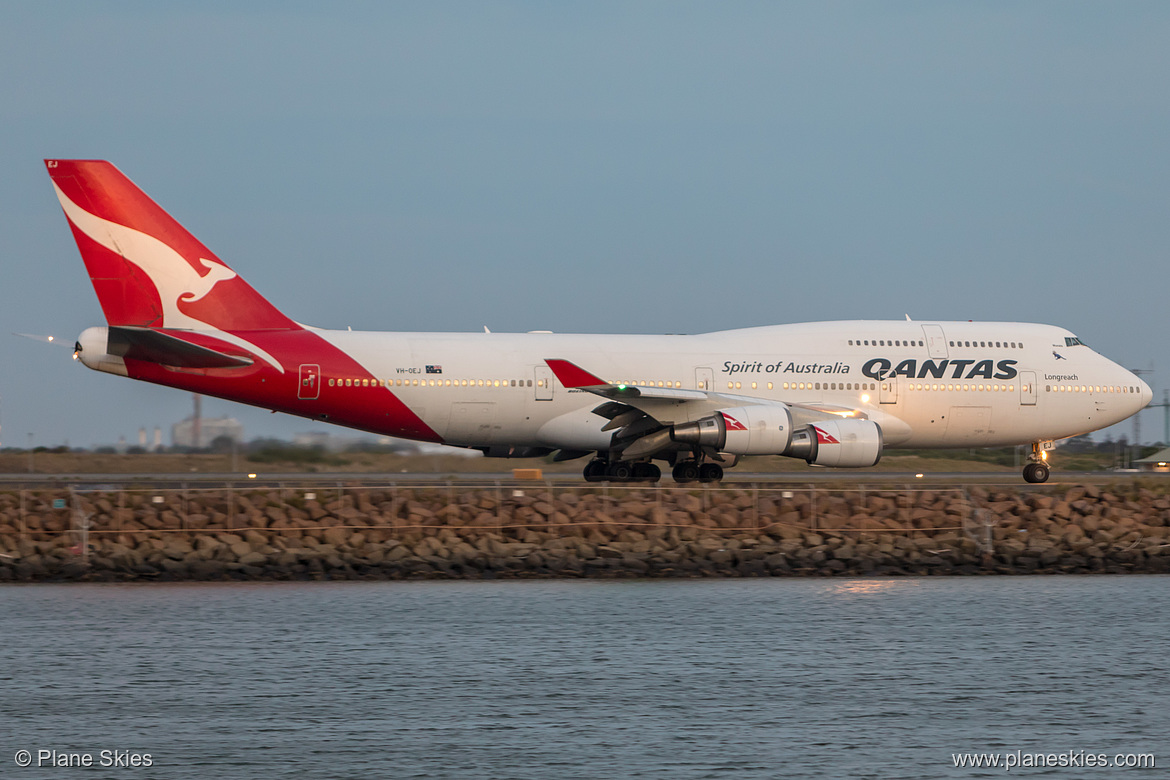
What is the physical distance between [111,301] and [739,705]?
2102 centimetres

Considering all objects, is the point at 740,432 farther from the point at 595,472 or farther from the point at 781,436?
the point at 595,472

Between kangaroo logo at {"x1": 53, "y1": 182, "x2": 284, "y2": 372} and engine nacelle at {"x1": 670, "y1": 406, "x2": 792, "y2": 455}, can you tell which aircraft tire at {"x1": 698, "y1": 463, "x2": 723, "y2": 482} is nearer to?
engine nacelle at {"x1": 670, "y1": 406, "x2": 792, "y2": 455}

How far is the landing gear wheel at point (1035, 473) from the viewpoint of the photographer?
3475 cm

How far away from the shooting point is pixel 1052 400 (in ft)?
114

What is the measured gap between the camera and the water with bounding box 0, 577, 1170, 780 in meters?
13.1

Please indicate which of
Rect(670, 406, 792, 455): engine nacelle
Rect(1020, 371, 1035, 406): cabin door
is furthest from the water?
Rect(1020, 371, 1035, 406): cabin door

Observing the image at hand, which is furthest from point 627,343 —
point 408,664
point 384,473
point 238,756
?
point 238,756

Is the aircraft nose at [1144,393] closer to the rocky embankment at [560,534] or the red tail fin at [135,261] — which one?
the rocky embankment at [560,534]

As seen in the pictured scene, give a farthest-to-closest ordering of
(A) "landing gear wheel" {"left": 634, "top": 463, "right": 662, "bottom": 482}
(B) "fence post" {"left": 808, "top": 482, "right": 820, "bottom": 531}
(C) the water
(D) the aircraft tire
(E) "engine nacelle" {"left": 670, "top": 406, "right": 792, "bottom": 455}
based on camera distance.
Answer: (A) "landing gear wheel" {"left": 634, "top": 463, "right": 662, "bottom": 482}, (D) the aircraft tire, (E) "engine nacelle" {"left": 670, "top": 406, "right": 792, "bottom": 455}, (B) "fence post" {"left": 808, "top": 482, "right": 820, "bottom": 531}, (C) the water

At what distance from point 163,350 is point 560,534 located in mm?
9942

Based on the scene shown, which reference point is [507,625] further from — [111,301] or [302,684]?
[111,301]

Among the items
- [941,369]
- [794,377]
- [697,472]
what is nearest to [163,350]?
[697,472]

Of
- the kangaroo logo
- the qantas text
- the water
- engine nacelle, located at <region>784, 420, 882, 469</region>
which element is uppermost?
the kangaroo logo

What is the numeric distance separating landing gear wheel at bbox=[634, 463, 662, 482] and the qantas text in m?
5.80
